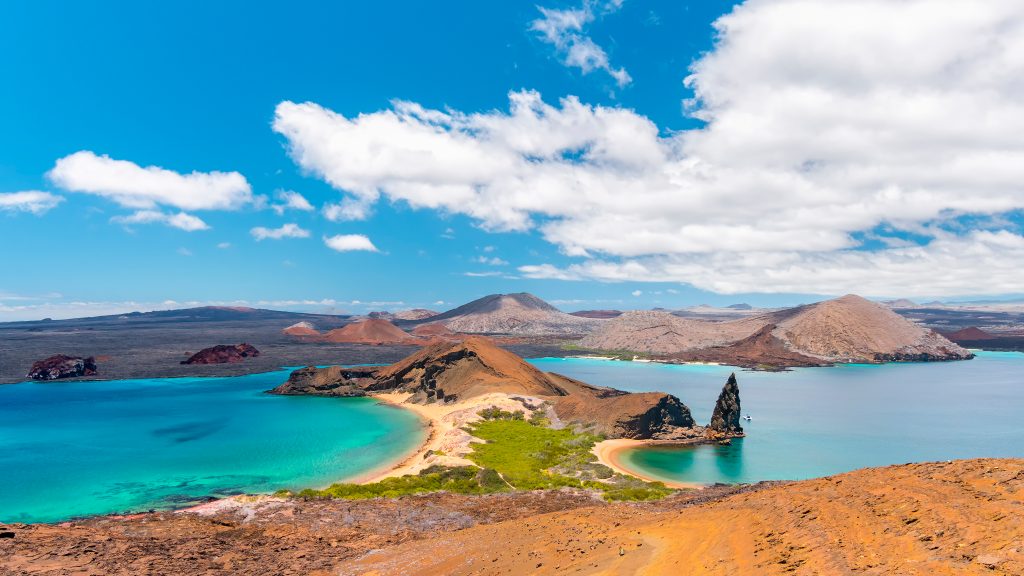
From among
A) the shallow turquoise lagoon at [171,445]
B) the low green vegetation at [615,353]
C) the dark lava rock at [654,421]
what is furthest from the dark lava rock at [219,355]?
the dark lava rock at [654,421]

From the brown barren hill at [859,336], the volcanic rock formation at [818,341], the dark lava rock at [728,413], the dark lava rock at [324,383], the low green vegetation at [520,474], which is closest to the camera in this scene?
the low green vegetation at [520,474]

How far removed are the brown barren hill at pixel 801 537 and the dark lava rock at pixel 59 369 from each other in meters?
127

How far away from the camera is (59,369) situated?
353 ft

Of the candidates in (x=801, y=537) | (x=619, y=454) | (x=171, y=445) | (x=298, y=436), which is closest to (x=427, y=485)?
(x=619, y=454)

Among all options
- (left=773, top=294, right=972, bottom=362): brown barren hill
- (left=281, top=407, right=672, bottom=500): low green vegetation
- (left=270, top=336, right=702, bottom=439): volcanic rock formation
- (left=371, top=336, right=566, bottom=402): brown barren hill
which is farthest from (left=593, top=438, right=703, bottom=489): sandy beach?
(left=773, top=294, right=972, bottom=362): brown barren hill

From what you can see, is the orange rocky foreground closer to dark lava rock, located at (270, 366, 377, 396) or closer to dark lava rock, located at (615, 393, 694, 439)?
dark lava rock, located at (615, 393, 694, 439)

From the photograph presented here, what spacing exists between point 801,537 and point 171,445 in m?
62.5

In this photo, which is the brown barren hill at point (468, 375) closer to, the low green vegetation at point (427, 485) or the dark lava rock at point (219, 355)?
the low green vegetation at point (427, 485)

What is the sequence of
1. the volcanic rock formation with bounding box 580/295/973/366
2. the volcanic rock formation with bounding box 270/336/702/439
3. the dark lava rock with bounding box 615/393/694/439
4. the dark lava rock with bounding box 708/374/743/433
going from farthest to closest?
the volcanic rock formation with bounding box 580/295/973/366
the dark lava rock with bounding box 708/374/743/433
the volcanic rock formation with bounding box 270/336/702/439
the dark lava rock with bounding box 615/393/694/439

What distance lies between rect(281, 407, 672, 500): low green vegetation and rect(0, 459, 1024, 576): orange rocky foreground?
5.44 metres

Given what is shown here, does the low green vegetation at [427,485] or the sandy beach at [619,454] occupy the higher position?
the low green vegetation at [427,485]

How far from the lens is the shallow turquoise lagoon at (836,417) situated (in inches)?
1881

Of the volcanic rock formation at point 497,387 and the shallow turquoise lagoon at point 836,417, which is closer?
the shallow turquoise lagoon at point 836,417

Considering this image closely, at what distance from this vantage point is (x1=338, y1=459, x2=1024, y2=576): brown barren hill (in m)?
10.4
